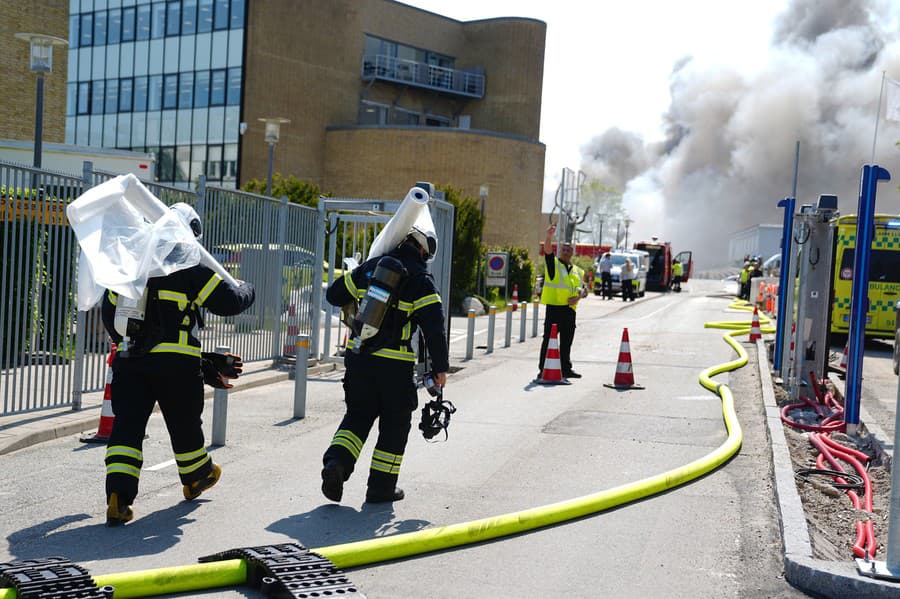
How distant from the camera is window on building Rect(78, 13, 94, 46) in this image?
44.9 metres

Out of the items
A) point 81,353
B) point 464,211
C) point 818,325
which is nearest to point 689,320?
point 464,211

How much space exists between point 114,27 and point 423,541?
145ft

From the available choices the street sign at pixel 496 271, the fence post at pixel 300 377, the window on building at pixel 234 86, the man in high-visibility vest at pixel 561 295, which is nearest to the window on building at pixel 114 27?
the window on building at pixel 234 86

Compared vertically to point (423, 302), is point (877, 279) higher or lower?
higher

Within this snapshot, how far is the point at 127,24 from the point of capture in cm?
4384

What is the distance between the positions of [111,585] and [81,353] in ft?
17.7

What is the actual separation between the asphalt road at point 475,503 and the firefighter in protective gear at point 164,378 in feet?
0.88

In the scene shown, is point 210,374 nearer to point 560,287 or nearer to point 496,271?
point 560,287

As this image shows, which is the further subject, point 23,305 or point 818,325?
point 818,325

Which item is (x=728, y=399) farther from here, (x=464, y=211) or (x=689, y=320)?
(x=464, y=211)

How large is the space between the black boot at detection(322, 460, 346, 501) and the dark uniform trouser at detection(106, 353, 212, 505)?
732 mm

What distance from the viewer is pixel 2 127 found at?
1033 inches

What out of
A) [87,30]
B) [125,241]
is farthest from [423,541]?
[87,30]

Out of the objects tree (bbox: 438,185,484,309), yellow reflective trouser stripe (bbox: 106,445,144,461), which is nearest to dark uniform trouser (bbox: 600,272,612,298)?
tree (bbox: 438,185,484,309)
